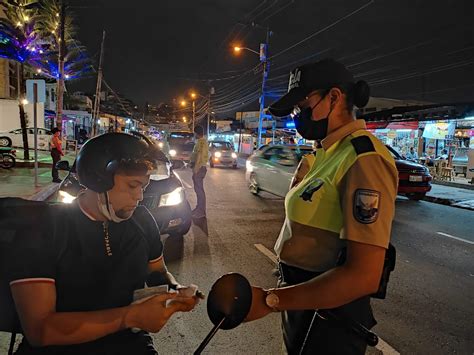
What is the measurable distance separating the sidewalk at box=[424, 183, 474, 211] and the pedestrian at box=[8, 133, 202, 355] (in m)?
11.8

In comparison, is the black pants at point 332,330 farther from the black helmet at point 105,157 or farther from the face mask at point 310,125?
the black helmet at point 105,157

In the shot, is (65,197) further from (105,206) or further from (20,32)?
(20,32)

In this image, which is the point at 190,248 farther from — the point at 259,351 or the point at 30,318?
the point at 30,318

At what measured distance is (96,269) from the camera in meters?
1.37

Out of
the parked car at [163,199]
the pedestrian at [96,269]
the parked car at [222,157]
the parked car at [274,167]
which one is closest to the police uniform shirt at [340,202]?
the pedestrian at [96,269]

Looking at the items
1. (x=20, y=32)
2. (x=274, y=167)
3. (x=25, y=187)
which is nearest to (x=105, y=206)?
A: (x=274, y=167)

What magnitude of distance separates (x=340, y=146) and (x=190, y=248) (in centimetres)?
467

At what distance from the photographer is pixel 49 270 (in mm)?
1237

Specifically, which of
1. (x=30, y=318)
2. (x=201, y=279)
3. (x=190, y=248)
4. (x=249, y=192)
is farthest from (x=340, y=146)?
(x=249, y=192)

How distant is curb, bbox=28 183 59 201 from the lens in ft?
29.4

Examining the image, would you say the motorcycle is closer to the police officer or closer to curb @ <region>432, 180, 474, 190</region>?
the police officer

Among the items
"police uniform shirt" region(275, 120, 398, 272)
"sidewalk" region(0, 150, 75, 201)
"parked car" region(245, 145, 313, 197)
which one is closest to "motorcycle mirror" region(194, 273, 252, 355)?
"police uniform shirt" region(275, 120, 398, 272)

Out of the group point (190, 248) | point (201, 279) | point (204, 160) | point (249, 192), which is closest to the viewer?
point (201, 279)

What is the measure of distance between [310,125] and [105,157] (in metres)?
0.87
